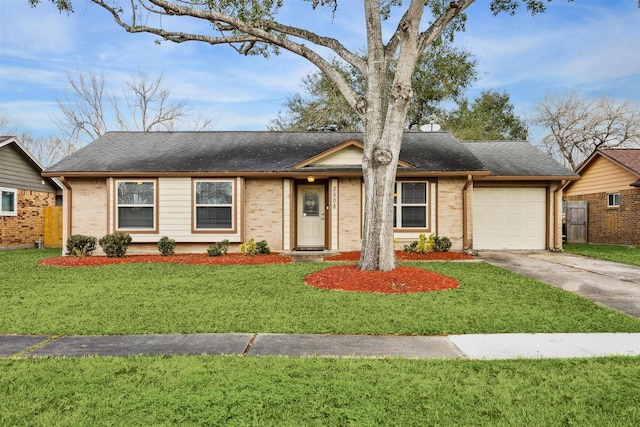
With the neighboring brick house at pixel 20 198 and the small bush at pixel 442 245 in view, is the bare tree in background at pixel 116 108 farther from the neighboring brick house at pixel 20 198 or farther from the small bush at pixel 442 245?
the small bush at pixel 442 245

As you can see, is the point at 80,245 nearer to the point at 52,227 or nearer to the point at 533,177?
the point at 52,227

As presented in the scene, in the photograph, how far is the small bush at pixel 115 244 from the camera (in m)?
12.5

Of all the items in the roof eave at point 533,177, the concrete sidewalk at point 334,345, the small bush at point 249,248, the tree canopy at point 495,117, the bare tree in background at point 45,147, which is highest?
the tree canopy at point 495,117

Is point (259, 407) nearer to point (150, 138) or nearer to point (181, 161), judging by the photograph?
point (181, 161)

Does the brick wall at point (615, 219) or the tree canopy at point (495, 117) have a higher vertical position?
the tree canopy at point (495, 117)

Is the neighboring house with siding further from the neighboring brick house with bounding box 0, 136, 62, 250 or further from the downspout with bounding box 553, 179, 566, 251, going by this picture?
the neighboring brick house with bounding box 0, 136, 62, 250

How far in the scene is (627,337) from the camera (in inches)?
186

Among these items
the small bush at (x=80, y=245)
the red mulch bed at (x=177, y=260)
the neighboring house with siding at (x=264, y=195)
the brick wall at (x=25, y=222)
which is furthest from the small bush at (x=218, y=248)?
the brick wall at (x=25, y=222)

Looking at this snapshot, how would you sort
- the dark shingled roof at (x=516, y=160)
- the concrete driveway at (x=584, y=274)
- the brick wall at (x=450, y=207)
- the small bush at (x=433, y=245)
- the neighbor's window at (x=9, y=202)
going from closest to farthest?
1. the concrete driveway at (x=584, y=274)
2. the small bush at (x=433, y=245)
3. the brick wall at (x=450, y=207)
4. the dark shingled roof at (x=516, y=160)
5. the neighbor's window at (x=9, y=202)

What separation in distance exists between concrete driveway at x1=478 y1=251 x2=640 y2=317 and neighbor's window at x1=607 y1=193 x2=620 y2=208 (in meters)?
7.09

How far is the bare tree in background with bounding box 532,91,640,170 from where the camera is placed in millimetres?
32875

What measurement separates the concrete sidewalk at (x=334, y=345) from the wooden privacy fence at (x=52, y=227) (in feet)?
53.1

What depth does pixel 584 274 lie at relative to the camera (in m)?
9.34

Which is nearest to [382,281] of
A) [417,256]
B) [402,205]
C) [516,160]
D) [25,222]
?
[417,256]
